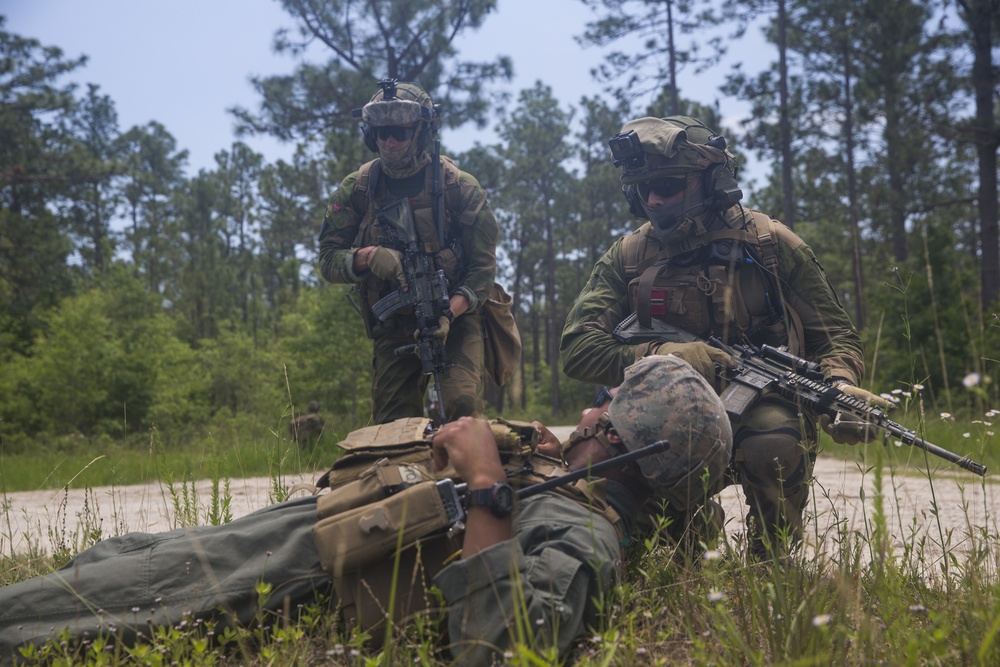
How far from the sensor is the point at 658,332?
3.64m

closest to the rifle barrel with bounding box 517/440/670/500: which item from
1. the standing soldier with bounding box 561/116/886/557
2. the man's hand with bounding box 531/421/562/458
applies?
the man's hand with bounding box 531/421/562/458

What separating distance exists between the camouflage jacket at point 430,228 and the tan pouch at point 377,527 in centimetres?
237

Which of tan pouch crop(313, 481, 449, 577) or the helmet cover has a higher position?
the helmet cover

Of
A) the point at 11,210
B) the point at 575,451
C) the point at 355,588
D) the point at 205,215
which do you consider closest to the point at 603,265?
the point at 575,451

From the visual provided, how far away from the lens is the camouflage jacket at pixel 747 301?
3.61 m

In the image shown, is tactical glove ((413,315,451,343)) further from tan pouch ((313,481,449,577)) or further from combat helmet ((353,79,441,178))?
tan pouch ((313,481,449,577))

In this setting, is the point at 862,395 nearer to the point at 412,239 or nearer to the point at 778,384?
the point at 778,384

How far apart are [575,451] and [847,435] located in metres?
1.20

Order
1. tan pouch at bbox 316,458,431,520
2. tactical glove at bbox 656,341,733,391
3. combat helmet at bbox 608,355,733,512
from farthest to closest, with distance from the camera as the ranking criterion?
1. tactical glove at bbox 656,341,733,391
2. combat helmet at bbox 608,355,733,512
3. tan pouch at bbox 316,458,431,520

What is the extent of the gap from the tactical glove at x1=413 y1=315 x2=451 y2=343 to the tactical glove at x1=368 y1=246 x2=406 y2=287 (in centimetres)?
28

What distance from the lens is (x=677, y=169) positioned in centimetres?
361

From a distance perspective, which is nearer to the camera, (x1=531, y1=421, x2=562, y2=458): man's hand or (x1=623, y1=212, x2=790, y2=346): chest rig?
(x1=531, y1=421, x2=562, y2=458): man's hand

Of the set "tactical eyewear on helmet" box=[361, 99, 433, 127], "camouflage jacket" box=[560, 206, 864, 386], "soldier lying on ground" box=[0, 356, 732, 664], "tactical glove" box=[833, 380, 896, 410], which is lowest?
"soldier lying on ground" box=[0, 356, 732, 664]

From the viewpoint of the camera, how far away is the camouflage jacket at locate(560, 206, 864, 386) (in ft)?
11.8
